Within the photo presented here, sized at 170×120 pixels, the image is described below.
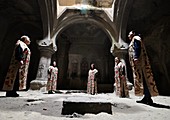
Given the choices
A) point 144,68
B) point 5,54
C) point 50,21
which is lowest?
point 144,68

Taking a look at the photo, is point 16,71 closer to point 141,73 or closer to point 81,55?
point 141,73

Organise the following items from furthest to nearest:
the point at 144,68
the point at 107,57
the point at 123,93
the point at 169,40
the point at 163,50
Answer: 1. the point at 107,57
2. the point at 163,50
3. the point at 169,40
4. the point at 123,93
5. the point at 144,68

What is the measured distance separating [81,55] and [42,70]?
20.1 ft

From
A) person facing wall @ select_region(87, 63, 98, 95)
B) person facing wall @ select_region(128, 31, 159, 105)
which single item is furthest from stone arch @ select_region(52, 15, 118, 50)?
person facing wall @ select_region(128, 31, 159, 105)

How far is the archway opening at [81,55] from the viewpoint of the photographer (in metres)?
11.7

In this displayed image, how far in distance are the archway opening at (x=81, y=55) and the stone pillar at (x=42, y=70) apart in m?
4.69

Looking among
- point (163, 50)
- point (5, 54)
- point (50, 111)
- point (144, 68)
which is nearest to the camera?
point (50, 111)

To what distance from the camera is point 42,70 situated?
272 inches

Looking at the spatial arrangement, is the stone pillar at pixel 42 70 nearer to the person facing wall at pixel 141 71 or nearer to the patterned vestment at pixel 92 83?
the patterned vestment at pixel 92 83

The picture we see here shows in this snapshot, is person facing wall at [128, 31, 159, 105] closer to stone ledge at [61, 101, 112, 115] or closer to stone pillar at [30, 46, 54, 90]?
stone ledge at [61, 101, 112, 115]

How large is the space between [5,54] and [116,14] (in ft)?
24.2

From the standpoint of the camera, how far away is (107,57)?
40.6 feet

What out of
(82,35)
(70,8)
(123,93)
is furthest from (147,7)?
(82,35)

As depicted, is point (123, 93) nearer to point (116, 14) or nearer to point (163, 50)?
point (116, 14)
